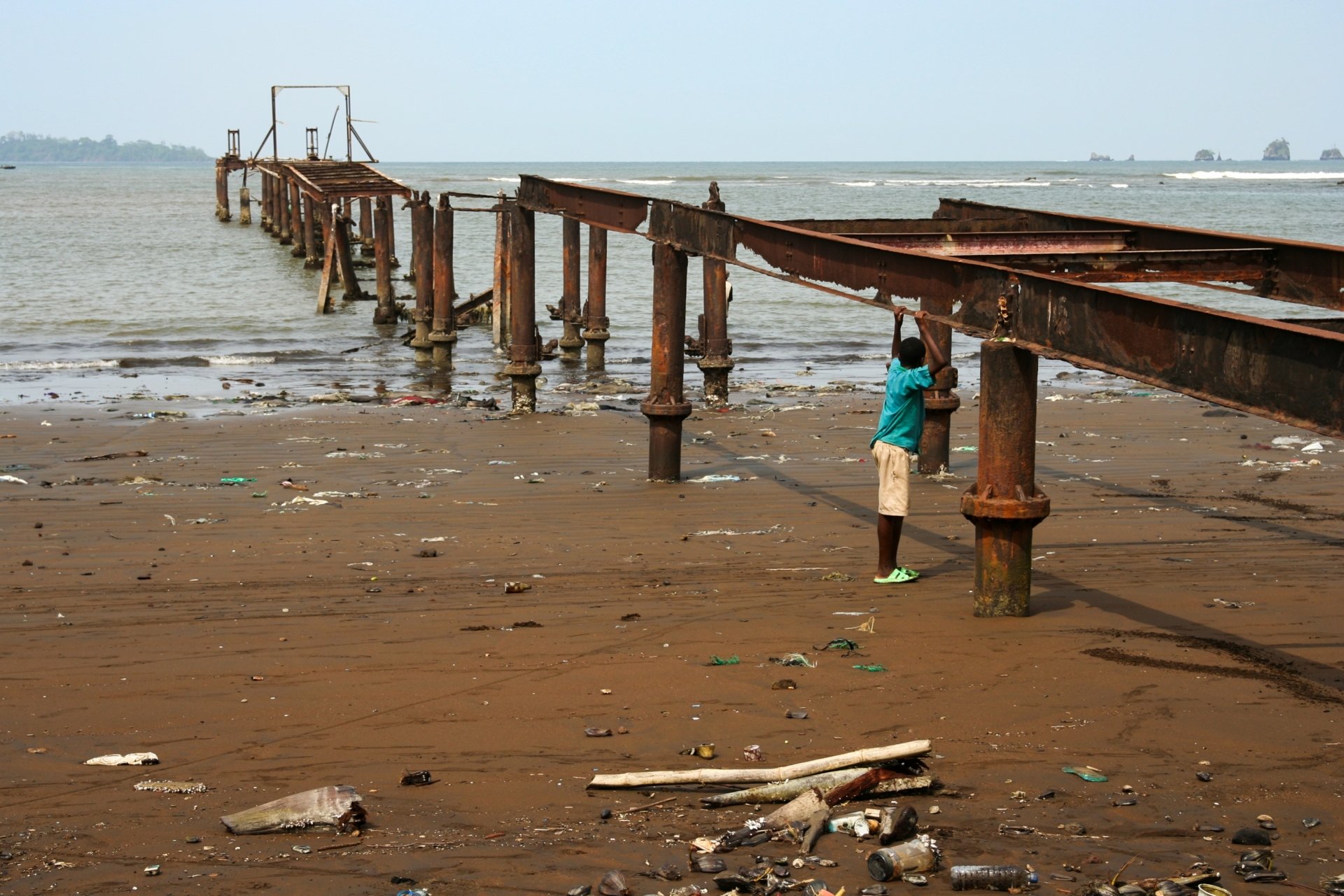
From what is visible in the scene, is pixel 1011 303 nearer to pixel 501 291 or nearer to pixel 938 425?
pixel 938 425

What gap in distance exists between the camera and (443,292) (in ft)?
58.6

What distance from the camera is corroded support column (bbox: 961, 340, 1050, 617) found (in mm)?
5648

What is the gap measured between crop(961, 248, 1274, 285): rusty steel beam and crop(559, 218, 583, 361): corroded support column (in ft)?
42.0

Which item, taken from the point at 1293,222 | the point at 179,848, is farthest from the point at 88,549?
the point at 1293,222

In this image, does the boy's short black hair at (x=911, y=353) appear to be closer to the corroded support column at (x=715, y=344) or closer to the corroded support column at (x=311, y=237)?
the corroded support column at (x=715, y=344)

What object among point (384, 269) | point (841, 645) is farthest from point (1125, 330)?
point (384, 269)

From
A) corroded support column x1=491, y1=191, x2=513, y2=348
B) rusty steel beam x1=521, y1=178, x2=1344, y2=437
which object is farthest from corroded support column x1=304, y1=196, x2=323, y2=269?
rusty steel beam x1=521, y1=178, x2=1344, y2=437

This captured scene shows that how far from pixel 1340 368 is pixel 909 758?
1720 millimetres

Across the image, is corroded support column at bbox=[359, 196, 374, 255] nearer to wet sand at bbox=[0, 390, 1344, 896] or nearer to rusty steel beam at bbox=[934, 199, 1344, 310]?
wet sand at bbox=[0, 390, 1344, 896]

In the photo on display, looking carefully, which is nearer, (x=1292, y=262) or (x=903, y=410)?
(x=1292, y=262)

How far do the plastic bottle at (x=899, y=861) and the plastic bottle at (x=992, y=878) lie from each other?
90 millimetres

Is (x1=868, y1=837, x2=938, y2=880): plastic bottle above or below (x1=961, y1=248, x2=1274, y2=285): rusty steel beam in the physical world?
below

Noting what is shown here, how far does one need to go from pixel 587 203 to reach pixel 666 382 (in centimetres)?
192

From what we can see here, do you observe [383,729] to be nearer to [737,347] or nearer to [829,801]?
[829,801]
